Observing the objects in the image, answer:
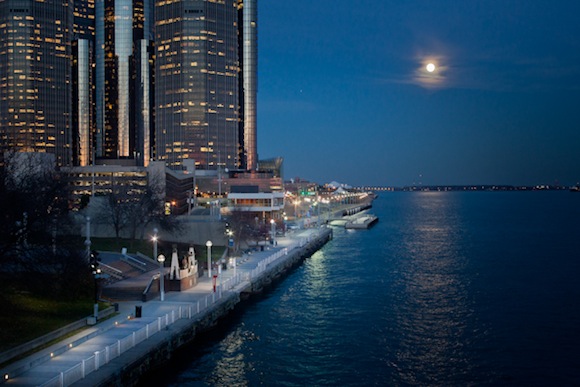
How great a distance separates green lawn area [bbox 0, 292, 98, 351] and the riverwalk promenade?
135cm

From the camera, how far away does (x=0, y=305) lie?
3375cm

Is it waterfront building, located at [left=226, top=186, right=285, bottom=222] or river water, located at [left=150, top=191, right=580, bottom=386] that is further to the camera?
waterfront building, located at [left=226, top=186, right=285, bottom=222]

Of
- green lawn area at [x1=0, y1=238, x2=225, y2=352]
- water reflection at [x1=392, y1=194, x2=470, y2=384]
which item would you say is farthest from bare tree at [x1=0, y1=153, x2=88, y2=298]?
water reflection at [x1=392, y1=194, x2=470, y2=384]

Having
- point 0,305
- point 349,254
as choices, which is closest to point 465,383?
point 0,305

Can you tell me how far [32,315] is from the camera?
3356 centimetres

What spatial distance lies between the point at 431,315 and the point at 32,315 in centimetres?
2837

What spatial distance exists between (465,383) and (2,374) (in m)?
21.9

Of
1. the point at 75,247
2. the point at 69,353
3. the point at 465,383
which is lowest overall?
the point at 465,383

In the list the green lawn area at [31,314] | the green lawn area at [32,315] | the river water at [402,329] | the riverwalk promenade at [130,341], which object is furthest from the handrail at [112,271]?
the river water at [402,329]

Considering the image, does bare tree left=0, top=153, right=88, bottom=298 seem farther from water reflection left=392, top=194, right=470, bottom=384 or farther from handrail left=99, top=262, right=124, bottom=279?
water reflection left=392, top=194, right=470, bottom=384

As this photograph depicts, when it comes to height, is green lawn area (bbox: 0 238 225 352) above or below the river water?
above

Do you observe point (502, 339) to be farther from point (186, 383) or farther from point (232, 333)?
point (186, 383)

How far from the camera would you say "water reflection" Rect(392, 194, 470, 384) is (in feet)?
116

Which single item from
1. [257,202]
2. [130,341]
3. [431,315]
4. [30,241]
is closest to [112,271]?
[30,241]
